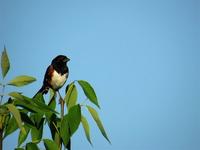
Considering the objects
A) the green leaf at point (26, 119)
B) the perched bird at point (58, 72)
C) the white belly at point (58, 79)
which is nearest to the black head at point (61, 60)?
the perched bird at point (58, 72)

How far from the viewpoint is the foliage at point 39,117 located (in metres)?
1.26

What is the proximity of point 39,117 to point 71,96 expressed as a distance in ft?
0.90

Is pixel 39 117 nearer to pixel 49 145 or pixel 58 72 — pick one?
pixel 49 145

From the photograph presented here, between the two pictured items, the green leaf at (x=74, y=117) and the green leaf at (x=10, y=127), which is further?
the green leaf at (x=74, y=117)

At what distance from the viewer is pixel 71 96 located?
168cm

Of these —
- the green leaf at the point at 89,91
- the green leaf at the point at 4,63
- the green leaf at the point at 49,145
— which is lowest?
the green leaf at the point at 49,145

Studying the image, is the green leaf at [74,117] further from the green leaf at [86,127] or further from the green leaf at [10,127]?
the green leaf at [10,127]

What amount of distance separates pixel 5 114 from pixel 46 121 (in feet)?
1.03

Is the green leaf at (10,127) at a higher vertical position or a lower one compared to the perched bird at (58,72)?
lower

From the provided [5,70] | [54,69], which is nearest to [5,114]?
[5,70]

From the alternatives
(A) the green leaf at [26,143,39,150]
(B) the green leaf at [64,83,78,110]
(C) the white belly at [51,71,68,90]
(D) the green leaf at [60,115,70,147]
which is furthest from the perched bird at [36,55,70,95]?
(A) the green leaf at [26,143,39,150]

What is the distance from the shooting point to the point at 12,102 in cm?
130

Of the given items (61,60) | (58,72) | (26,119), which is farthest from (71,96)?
(58,72)

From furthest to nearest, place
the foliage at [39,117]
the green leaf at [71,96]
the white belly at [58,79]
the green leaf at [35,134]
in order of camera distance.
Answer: the white belly at [58,79] < the green leaf at [71,96] < the green leaf at [35,134] < the foliage at [39,117]
